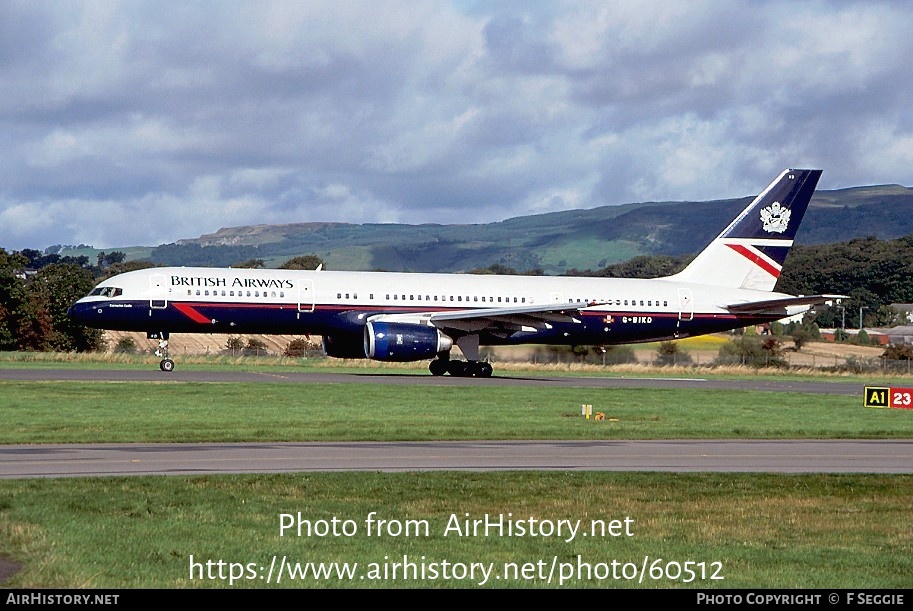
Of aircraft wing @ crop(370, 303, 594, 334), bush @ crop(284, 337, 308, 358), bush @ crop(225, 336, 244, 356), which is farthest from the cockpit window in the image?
bush @ crop(225, 336, 244, 356)

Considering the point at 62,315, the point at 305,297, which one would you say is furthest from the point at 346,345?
the point at 62,315

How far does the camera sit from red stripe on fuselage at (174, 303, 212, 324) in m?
51.3

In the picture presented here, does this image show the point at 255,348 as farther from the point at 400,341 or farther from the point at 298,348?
the point at 400,341

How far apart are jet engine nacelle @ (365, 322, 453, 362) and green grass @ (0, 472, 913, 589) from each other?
29.0 m

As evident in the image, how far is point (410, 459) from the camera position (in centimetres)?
2414

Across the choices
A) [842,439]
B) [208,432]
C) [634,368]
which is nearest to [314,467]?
[208,432]

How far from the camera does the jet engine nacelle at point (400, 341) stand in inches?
1983

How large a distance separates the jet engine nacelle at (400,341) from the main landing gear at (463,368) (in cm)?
364

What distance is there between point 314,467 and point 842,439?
573 inches

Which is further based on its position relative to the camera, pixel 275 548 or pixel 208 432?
pixel 208 432

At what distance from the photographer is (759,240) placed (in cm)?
6200

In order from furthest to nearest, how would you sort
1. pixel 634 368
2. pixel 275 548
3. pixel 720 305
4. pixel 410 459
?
pixel 634 368, pixel 720 305, pixel 410 459, pixel 275 548

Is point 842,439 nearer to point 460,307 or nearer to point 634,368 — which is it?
point 460,307
